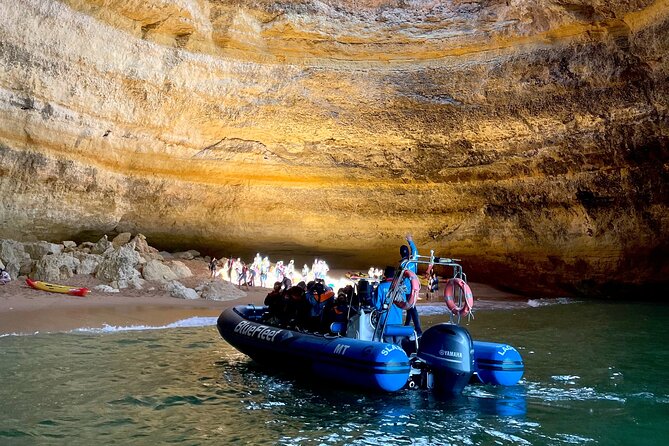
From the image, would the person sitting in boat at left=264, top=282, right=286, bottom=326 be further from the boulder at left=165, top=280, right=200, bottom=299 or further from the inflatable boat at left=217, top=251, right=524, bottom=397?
the boulder at left=165, top=280, right=200, bottom=299

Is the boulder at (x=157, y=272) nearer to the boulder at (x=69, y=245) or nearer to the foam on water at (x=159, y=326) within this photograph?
the boulder at (x=69, y=245)

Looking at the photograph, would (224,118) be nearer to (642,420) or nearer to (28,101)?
(28,101)

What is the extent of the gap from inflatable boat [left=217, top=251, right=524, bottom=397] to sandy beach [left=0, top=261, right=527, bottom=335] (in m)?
4.70

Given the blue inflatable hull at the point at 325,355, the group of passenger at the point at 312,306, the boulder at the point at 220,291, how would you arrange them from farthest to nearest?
the boulder at the point at 220,291, the group of passenger at the point at 312,306, the blue inflatable hull at the point at 325,355

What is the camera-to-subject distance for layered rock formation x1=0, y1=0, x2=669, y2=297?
16141 millimetres

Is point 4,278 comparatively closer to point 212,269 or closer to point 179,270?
point 179,270

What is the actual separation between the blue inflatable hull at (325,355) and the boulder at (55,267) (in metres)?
7.96

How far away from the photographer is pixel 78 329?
11344 mm

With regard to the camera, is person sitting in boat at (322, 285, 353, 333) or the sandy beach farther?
the sandy beach

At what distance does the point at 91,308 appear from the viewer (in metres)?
13.1

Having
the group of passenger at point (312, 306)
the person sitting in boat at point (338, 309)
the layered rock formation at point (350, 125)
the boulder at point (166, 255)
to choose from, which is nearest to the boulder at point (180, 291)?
the layered rock formation at point (350, 125)

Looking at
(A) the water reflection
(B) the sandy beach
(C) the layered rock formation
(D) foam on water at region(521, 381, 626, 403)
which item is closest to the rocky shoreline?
(B) the sandy beach

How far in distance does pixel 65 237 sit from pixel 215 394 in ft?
44.5

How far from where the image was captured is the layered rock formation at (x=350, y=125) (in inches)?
635
